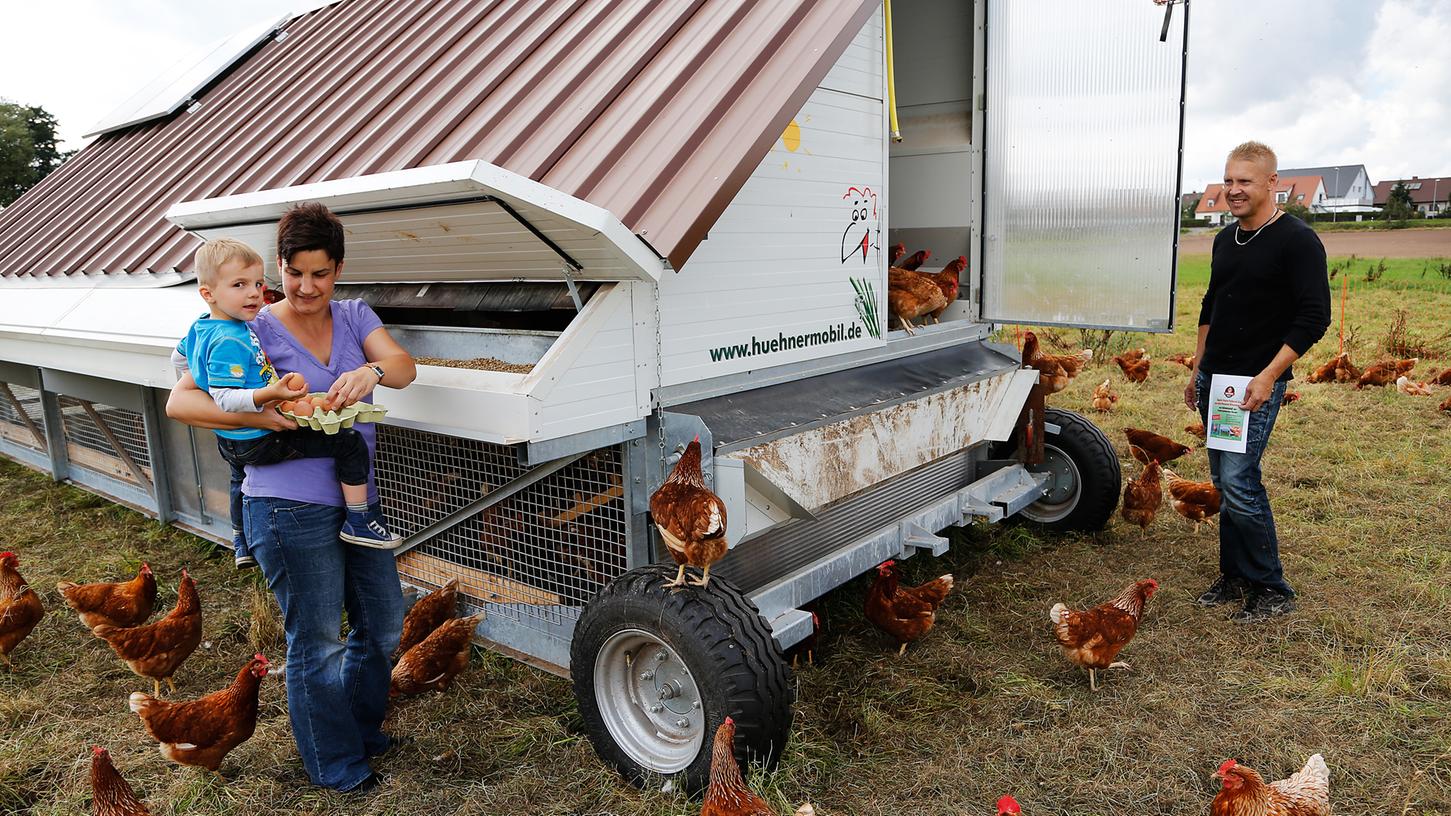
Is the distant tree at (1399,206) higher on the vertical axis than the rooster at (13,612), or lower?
higher

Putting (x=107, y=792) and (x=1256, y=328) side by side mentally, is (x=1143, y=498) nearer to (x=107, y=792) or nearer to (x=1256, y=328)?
(x=1256, y=328)

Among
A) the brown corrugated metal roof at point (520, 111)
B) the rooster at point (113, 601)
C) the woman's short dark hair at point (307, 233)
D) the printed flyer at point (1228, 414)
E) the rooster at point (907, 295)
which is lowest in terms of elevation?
the rooster at point (113, 601)

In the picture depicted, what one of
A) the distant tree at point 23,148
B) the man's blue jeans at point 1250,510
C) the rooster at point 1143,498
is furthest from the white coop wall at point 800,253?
the distant tree at point 23,148

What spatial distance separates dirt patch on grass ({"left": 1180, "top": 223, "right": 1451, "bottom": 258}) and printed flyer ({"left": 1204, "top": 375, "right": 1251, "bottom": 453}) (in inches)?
886

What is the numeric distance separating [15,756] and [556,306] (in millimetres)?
2539

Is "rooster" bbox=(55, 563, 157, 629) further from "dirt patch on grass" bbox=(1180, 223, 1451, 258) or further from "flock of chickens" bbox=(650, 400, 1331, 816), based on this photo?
"dirt patch on grass" bbox=(1180, 223, 1451, 258)

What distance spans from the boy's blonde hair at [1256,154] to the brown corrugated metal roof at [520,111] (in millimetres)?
1771

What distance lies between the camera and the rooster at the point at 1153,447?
6.56 meters

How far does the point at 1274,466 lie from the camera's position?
6.68m

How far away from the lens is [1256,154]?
3961 millimetres

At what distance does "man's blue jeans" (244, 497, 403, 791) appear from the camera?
2.68 m

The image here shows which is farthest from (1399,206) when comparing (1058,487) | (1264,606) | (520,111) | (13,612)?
(13,612)

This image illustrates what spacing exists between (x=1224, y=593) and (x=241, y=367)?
4301 millimetres

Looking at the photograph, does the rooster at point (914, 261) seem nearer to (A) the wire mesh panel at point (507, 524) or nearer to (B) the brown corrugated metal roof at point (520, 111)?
(B) the brown corrugated metal roof at point (520, 111)
